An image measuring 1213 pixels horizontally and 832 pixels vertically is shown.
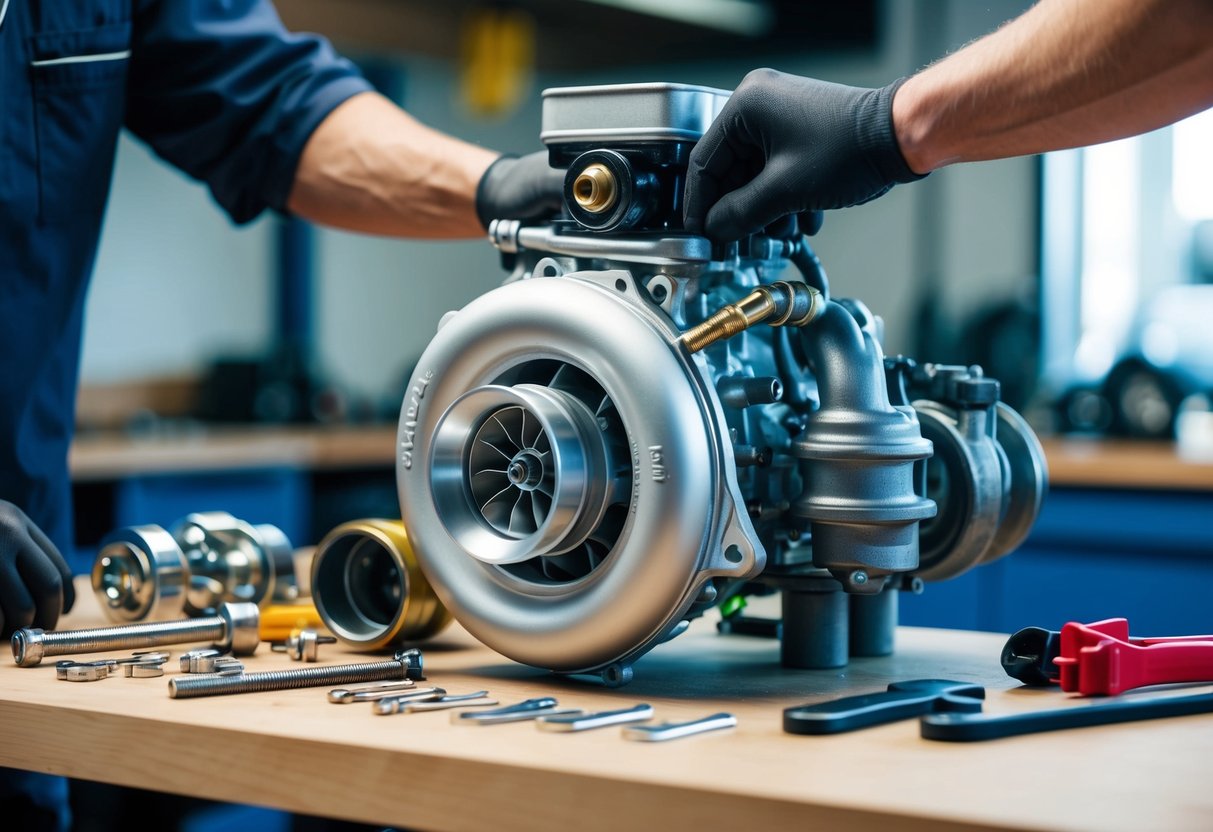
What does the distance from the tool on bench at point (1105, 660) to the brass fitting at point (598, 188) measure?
0.42m

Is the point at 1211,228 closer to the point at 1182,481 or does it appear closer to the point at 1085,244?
the point at 1085,244

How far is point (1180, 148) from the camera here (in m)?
3.65

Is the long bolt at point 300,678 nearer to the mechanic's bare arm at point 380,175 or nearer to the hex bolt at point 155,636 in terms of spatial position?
the hex bolt at point 155,636

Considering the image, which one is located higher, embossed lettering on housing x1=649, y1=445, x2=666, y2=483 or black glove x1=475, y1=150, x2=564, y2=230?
black glove x1=475, y1=150, x2=564, y2=230

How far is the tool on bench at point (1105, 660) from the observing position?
2.97 ft

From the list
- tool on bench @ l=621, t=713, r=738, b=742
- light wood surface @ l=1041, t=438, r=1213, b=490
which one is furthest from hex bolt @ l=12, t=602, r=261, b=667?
light wood surface @ l=1041, t=438, r=1213, b=490

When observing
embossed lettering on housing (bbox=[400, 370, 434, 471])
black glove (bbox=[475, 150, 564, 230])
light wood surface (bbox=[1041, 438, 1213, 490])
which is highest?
black glove (bbox=[475, 150, 564, 230])

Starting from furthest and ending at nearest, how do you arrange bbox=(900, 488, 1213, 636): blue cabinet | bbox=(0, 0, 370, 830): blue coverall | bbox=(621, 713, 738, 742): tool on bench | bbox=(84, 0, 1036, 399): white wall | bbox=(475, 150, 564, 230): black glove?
bbox=(84, 0, 1036, 399): white wall < bbox=(900, 488, 1213, 636): blue cabinet < bbox=(0, 0, 370, 830): blue coverall < bbox=(475, 150, 564, 230): black glove < bbox=(621, 713, 738, 742): tool on bench

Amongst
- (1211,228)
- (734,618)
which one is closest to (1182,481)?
(1211,228)

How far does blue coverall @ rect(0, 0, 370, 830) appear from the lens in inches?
51.4

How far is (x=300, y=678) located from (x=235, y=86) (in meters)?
0.71

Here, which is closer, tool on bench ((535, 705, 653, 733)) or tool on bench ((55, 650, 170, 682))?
tool on bench ((535, 705, 653, 733))

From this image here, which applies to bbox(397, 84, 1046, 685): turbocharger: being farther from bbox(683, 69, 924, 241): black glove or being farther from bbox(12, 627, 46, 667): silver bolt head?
bbox(12, 627, 46, 667): silver bolt head

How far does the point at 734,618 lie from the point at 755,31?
3316 millimetres
